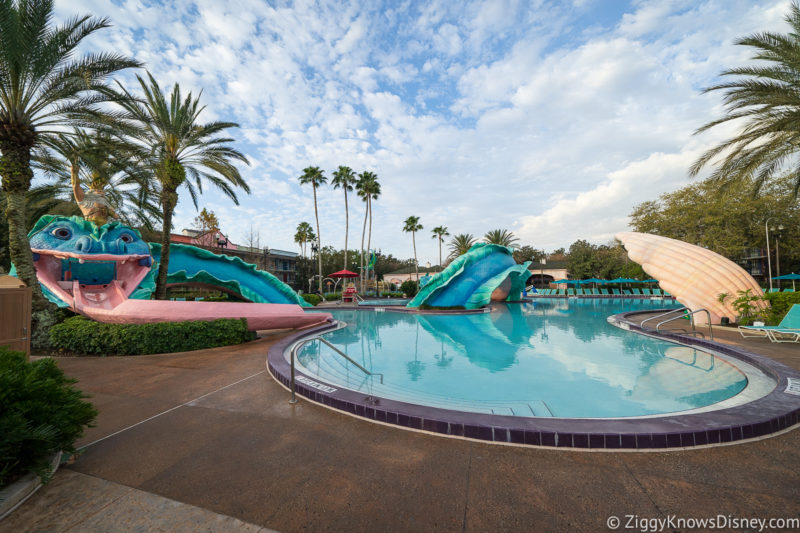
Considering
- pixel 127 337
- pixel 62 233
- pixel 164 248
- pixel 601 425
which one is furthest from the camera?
pixel 164 248

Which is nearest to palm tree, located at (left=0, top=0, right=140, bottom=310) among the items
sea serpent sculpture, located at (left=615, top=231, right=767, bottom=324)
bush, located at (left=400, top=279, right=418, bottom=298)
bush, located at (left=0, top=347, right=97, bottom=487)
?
bush, located at (left=0, top=347, right=97, bottom=487)

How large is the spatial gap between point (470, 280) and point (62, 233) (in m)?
19.4

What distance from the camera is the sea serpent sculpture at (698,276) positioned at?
1238 centimetres

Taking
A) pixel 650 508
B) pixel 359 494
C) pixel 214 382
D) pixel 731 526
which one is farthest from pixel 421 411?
pixel 214 382

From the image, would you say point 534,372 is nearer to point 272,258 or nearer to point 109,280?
point 109,280

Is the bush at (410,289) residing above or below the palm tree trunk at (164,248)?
below

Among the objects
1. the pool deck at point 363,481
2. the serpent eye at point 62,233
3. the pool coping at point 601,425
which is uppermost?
the serpent eye at point 62,233

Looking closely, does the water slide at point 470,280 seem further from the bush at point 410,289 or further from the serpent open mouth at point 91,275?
the serpent open mouth at point 91,275

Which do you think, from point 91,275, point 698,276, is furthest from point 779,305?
point 91,275

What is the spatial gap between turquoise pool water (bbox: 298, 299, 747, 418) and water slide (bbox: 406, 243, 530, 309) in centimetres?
904

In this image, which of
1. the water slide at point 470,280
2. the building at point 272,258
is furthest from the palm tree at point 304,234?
the water slide at point 470,280

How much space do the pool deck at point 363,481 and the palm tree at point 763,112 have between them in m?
11.7

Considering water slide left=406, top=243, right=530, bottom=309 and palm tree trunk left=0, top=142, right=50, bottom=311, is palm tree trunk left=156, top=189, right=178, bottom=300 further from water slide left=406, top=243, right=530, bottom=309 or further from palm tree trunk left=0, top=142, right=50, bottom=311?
water slide left=406, top=243, right=530, bottom=309

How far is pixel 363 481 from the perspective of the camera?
9.43 feet
